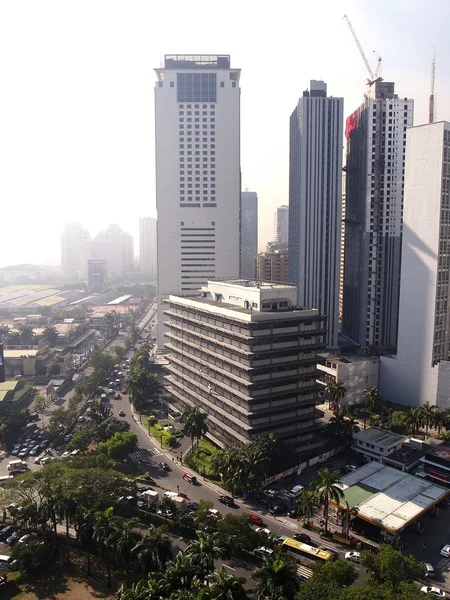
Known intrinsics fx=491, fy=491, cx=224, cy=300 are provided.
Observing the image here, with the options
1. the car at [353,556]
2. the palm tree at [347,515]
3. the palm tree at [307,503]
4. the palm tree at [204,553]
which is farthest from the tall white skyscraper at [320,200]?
the palm tree at [204,553]

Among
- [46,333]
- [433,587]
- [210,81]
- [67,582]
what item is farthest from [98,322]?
[433,587]

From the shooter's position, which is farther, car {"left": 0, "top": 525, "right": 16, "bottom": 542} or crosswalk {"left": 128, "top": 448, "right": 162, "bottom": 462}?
crosswalk {"left": 128, "top": 448, "right": 162, "bottom": 462}

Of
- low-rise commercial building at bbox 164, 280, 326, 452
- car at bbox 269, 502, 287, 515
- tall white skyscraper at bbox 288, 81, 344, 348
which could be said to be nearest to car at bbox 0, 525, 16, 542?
car at bbox 269, 502, 287, 515

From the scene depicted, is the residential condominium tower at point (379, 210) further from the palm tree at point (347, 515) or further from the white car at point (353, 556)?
the white car at point (353, 556)

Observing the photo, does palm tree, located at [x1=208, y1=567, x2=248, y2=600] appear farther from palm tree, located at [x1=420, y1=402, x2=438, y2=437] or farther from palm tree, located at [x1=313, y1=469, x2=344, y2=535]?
palm tree, located at [x1=420, y1=402, x2=438, y2=437]

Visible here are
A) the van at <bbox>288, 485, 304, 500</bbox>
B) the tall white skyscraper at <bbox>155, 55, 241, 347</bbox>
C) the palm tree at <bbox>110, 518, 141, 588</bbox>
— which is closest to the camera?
the palm tree at <bbox>110, 518, 141, 588</bbox>

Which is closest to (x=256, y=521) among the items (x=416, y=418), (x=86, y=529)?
(x=86, y=529)
